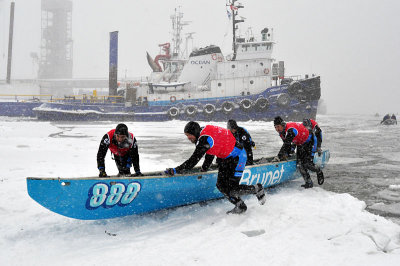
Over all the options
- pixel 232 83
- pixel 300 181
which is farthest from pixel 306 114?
pixel 300 181

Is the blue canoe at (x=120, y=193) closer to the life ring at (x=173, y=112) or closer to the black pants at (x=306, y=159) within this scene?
the black pants at (x=306, y=159)

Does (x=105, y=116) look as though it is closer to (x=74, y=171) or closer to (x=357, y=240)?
(x=74, y=171)

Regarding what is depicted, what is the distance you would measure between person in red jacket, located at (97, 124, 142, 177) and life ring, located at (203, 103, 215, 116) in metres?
19.4

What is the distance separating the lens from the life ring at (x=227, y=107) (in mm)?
23500

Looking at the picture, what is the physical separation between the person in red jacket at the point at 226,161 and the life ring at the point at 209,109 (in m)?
19.7

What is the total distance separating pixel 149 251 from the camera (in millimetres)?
2982

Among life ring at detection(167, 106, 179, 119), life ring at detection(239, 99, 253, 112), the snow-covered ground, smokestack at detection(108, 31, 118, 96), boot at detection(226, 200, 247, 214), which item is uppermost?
smokestack at detection(108, 31, 118, 96)

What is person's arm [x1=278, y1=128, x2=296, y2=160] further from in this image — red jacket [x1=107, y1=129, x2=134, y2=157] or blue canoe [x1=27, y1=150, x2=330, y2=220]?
red jacket [x1=107, y1=129, x2=134, y2=157]

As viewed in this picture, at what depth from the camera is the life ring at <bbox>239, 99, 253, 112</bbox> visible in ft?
76.5

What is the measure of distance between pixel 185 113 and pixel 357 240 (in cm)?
2157

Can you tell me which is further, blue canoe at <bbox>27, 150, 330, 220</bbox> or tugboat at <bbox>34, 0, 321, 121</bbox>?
tugboat at <bbox>34, 0, 321, 121</bbox>

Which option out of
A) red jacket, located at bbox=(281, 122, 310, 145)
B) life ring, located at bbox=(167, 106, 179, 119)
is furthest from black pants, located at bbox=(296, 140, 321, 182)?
life ring, located at bbox=(167, 106, 179, 119)

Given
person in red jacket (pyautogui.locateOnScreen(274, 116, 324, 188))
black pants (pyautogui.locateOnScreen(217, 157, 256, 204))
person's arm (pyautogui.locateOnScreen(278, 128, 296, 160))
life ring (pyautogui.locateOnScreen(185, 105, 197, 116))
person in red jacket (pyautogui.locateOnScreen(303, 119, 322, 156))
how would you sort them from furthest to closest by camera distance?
life ring (pyautogui.locateOnScreen(185, 105, 197, 116)) → person in red jacket (pyautogui.locateOnScreen(303, 119, 322, 156)) → person in red jacket (pyautogui.locateOnScreen(274, 116, 324, 188)) → person's arm (pyautogui.locateOnScreen(278, 128, 296, 160)) → black pants (pyautogui.locateOnScreen(217, 157, 256, 204))

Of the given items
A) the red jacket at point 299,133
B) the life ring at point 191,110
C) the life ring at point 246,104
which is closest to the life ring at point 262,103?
the life ring at point 246,104
